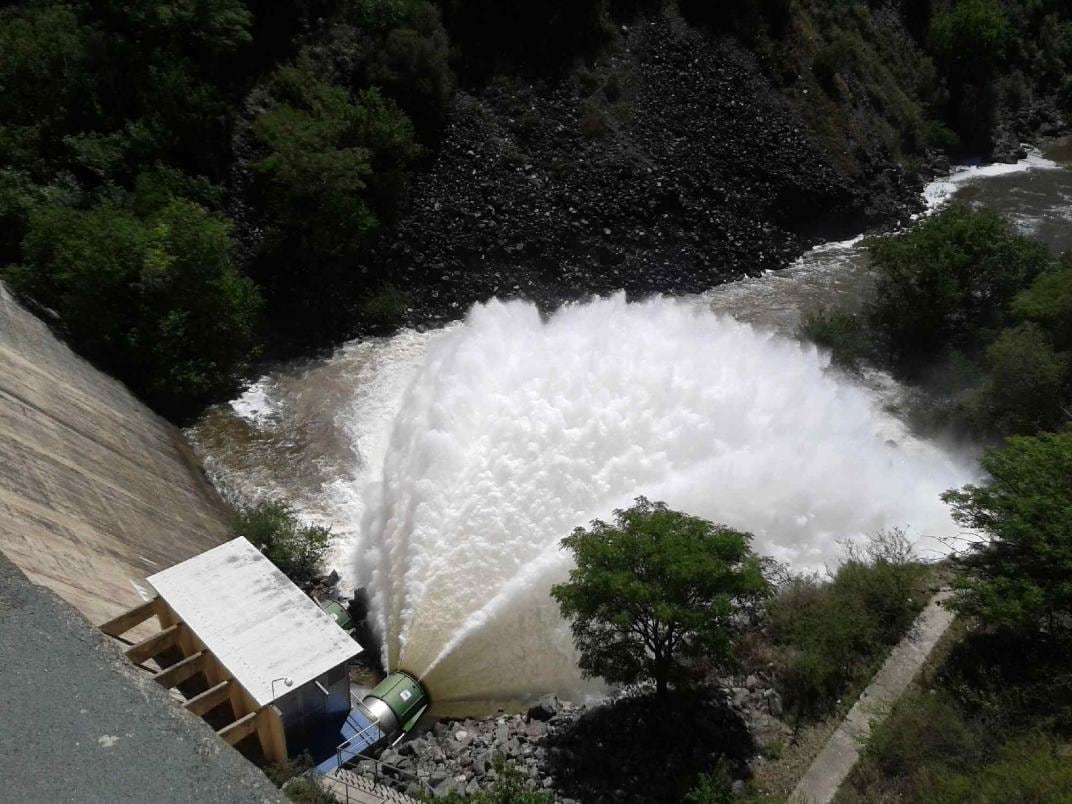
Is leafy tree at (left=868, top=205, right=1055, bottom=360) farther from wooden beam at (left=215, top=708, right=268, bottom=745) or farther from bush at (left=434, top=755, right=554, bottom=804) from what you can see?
wooden beam at (left=215, top=708, right=268, bottom=745)

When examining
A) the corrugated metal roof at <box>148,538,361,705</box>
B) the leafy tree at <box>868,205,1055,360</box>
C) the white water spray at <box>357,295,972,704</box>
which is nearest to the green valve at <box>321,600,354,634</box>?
the white water spray at <box>357,295,972,704</box>

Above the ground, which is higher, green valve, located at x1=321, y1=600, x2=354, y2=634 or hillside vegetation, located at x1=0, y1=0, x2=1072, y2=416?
hillside vegetation, located at x1=0, y1=0, x2=1072, y2=416

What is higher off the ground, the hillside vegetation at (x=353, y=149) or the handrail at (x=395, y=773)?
the hillside vegetation at (x=353, y=149)

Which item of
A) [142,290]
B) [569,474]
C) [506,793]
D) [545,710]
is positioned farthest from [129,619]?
[142,290]

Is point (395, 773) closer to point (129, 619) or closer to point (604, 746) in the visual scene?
point (604, 746)

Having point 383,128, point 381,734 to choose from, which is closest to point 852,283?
point 383,128

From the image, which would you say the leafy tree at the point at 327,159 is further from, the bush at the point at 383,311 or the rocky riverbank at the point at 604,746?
the rocky riverbank at the point at 604,746

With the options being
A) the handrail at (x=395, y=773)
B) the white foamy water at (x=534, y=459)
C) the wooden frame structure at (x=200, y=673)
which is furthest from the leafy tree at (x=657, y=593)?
the wooden frame structure at (x=200, y=673)
